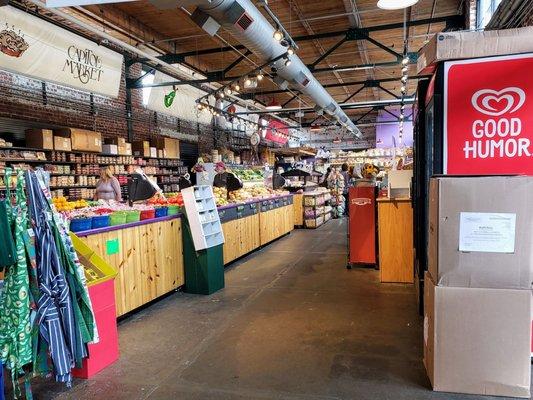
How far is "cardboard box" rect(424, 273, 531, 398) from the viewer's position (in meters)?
2.55

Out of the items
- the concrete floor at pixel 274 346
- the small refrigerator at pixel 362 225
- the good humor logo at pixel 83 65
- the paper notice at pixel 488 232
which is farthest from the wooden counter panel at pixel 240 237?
the paper notice at pixel 488 232

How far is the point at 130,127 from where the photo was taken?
34.7 feet

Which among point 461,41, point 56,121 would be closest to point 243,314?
point 461,41

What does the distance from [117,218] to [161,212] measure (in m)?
0.83

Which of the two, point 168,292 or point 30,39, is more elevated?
point 30,39

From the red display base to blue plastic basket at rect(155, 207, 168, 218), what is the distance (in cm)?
165

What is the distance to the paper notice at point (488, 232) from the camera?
2.49 m

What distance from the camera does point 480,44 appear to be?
122 inches

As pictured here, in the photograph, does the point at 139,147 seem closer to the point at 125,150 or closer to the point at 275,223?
the point at 125,150

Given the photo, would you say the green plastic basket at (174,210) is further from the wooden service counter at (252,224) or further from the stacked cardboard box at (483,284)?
the stacked cardboard box at (483,284)

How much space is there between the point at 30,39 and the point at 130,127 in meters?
4.06

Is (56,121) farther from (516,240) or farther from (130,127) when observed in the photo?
(516,240)

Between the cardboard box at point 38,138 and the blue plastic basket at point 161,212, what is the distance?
4166mm

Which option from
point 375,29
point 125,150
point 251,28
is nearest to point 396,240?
point 251,28
